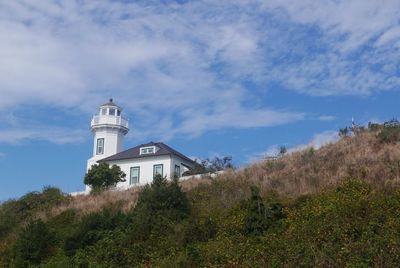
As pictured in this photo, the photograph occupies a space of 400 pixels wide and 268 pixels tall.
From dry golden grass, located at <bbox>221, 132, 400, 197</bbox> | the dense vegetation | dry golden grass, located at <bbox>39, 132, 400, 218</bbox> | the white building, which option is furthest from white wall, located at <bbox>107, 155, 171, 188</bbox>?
dry golden grass, located at <bbox>221, 132, 400, 197</bbox>

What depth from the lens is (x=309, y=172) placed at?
18734 mm

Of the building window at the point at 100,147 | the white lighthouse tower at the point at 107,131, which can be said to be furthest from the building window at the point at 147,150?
the building window at the point at 100,147

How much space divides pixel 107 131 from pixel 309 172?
1186 inches

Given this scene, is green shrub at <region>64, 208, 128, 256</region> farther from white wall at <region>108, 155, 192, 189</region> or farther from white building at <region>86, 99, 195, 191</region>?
white wall at <region>108, 155, 192, 189</region>

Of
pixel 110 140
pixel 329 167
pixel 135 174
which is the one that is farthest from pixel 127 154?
pixel 329 167

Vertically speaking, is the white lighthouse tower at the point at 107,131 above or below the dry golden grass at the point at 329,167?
above

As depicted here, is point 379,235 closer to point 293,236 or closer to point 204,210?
point 293,236

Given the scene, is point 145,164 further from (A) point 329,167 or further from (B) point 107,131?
(A) point 329,167

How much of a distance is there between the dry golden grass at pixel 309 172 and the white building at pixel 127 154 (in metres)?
14.5

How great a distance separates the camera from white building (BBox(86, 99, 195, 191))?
134 ft

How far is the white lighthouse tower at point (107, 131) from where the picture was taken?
45844 millimetres

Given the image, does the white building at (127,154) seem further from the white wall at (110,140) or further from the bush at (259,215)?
the bush at (259,215)

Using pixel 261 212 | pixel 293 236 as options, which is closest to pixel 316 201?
pixel 261 212

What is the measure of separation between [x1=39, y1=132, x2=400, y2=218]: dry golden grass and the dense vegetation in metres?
0.05
